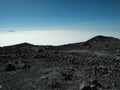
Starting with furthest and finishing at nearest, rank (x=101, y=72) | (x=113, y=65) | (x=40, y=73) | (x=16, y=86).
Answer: (x=113, y=65), (x=40, y=73), (x=101, y=72), (x=16, y=86)

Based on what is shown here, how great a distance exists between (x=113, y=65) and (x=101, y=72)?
6.34 ft

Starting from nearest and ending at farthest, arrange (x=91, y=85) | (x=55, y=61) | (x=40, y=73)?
(x=91, y=85)
(x=40, y=73)
(x=55, y=61)

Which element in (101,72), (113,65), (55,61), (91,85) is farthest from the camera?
(55,61)

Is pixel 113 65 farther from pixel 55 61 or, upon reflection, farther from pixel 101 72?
pixel 55 61

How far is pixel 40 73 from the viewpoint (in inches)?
415

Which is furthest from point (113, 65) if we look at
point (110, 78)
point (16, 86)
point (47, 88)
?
point (16, 86)

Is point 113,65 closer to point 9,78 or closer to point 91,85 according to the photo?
point 91,85

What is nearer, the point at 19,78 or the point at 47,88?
the point at 47,88

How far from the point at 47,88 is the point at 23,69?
4.08 m

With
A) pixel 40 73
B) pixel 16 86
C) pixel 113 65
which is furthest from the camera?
pixel 113 65

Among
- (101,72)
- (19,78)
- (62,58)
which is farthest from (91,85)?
(62,58)

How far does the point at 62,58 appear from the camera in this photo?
14164 mm

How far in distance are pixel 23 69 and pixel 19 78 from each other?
190 centimetres

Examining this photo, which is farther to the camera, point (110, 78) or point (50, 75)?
point (50, 75)
